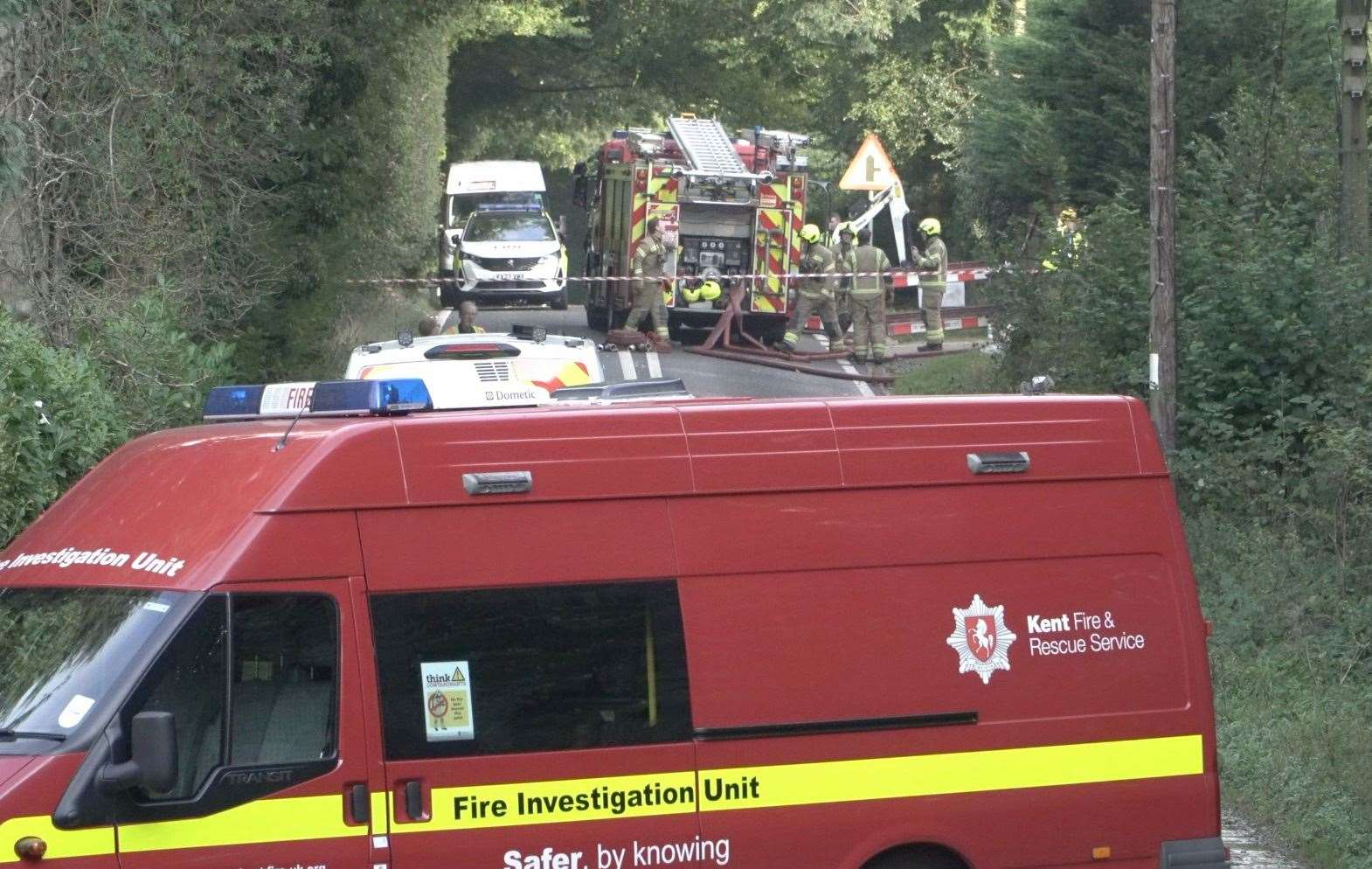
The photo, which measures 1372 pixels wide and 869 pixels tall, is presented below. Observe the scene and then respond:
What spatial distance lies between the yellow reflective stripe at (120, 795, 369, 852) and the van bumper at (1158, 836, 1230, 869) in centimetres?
285

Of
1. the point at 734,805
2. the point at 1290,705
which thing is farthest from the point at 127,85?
the point at 734,805

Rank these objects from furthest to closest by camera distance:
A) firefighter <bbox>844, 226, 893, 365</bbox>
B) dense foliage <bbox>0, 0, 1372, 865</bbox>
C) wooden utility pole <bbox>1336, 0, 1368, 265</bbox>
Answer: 1. firefighter <bbox>844, 226, 893, 365</bbox>
2. wooden utility pole <bbox>1336, 0, 1368, 265</bbox>
3. dense foliage <bbox>0, 0, 1372, 865</bbox>

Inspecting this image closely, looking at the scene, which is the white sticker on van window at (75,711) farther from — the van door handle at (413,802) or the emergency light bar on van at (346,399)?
the emergency light bar on van at (346,399)

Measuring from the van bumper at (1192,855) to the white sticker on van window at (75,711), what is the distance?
3660mm

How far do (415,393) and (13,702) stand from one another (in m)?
1.54

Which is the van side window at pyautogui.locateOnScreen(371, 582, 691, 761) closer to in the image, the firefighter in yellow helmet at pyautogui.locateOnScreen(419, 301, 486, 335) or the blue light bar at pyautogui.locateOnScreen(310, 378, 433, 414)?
the blue light bar at pyautogui.locateOnScreen(310, 378, 433, 414)

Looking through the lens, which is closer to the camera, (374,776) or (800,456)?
(374,776)

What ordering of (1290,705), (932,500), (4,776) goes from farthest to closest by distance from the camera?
(1290,705)
(932,500)
(4,776)

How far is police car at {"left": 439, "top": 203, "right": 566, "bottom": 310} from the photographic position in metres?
36.3

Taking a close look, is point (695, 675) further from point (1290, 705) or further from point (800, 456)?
point (1290, 705)

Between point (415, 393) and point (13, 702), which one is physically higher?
point (415, 393)

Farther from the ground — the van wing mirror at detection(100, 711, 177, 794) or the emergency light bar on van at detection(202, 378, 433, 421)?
the emergency light bar on van at detection(202, 378, 433, 421)

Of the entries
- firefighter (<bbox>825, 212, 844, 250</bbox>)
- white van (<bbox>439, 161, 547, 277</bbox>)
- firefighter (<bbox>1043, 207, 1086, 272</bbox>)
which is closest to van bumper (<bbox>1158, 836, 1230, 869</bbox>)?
firefighter (<bbox>1043, 207, 1086, 272</bbox>)

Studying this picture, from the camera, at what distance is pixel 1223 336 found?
1523cm
